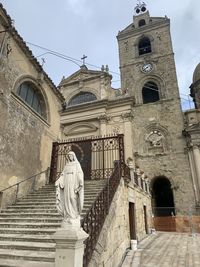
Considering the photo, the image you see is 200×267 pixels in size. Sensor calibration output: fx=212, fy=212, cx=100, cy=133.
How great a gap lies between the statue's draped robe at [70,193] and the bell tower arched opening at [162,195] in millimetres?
14879

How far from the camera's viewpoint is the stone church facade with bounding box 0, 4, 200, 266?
8180mm

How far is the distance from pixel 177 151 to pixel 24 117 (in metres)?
13.0

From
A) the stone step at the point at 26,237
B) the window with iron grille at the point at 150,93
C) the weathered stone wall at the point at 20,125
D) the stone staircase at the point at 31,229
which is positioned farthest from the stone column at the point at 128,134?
the stone step at the point at 26,237

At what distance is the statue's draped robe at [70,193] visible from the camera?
145 inches

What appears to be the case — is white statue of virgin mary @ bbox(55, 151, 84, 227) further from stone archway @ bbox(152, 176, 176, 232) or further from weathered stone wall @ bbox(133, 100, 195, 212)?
weathered stone wall @ bbox(133, 100, 195, 212)

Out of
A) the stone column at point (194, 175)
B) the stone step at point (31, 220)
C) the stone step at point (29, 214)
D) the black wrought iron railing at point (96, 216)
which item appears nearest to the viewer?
the black wrought iron railing at point (96, 216)

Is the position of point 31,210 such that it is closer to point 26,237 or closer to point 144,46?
point 26,237

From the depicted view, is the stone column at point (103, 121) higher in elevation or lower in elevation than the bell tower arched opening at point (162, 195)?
higher

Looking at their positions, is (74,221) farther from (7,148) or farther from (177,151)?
(177,151)

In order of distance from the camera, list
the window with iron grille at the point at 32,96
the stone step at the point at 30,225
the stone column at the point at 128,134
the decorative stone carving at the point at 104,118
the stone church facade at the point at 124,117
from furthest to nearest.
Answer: the decorative stone carving at the point at 104,118 < the stone column at the point at 128,134 < the window with iron grille at the point at 32,96 < the stone church facade at the point at 124,117 < the stone step at the point at 30,225

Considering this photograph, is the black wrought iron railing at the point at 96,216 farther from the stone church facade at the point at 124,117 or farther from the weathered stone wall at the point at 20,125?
the weathered stone wall at the point at 20,125

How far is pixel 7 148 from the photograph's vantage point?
794 centimetres

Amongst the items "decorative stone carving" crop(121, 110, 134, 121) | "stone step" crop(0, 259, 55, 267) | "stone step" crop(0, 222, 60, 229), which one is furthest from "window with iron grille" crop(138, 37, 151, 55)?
"stone step" crop(0, 259, 55, 267)

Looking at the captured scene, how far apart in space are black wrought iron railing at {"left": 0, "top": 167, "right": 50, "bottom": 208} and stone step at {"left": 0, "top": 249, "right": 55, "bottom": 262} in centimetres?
304
